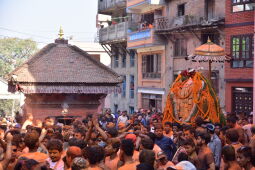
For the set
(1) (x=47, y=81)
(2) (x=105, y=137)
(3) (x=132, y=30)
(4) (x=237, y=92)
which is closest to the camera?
(2) (x=105, y=137)

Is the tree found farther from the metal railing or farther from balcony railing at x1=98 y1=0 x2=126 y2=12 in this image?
Result: the metal railing

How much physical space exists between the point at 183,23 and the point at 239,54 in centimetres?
499

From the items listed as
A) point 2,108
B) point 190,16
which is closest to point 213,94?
point 190,16

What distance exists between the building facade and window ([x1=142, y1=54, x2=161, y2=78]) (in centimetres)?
844

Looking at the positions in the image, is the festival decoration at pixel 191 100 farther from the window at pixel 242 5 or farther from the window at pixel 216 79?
the window at pixel 216 79

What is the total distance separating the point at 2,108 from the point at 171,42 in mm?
31046

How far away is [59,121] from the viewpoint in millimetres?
18125

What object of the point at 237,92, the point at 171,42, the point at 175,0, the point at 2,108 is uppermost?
the point at 175,0

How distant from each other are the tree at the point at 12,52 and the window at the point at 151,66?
28264 mm

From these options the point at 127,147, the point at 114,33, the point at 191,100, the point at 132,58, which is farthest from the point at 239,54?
the point at 127,147

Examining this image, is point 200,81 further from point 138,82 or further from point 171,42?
point 138,82

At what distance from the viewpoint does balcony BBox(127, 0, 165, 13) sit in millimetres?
32028

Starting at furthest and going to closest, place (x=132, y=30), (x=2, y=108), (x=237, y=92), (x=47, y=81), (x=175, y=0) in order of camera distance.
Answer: (x=2, y=108)
(x=132, y=30)
(x=175, y=0)
(x=237, y=92)
(x=47, y=81)

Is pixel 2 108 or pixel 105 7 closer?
pixel 105 7
